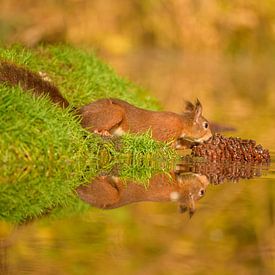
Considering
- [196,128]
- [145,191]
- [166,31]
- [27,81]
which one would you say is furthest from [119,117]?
[166,31]

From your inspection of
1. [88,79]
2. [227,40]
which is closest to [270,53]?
[227,40]

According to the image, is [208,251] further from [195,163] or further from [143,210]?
[195,163]

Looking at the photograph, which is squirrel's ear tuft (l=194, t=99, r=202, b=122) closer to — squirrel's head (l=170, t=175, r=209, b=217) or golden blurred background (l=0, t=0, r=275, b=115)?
squirrel's head (l=170, t=175, r=209, b=217)

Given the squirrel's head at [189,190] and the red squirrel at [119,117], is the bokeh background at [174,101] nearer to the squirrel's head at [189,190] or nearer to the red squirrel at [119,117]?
the squirrel's head at [189,190]

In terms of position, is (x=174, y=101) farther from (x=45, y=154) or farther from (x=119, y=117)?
(x=45, y=154)

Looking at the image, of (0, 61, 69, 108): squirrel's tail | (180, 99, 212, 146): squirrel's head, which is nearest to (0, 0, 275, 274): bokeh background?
(180, 99, 212, 146): squirrel's head

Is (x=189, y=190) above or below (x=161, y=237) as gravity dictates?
above
